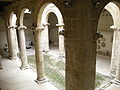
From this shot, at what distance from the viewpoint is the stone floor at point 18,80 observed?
678cm

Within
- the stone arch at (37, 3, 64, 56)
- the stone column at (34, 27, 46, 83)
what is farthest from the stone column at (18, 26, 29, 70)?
the stone arch at (37, 3, 64, 56)

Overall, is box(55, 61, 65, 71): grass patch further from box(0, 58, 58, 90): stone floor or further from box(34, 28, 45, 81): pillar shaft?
box(34, 28, 45, 81): pillar shaft

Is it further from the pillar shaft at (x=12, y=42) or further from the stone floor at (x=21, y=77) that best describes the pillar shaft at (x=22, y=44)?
the pillar shaft at (x=12, y=42)

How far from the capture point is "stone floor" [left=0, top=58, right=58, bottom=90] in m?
6.78

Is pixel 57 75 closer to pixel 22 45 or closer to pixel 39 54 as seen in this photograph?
pixel 39 54

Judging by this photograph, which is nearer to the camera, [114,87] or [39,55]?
[114,87]

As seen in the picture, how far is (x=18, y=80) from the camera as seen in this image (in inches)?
300

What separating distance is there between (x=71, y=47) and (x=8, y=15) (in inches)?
296

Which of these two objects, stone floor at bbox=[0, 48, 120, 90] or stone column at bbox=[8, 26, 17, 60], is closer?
stone floor at bbox=[0, 48, 120, 90]

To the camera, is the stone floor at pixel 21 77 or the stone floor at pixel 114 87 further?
the stone floor at pixel 21 77

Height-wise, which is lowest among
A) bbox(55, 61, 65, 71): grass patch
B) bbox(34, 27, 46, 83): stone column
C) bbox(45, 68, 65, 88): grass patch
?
bbox(45, 68, 65, 88): grass patch

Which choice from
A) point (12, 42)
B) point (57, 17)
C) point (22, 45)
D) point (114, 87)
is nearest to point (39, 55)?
point (22, 45)

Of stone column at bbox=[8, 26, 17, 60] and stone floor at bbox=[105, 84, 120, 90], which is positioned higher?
stone column at bbox=[8, 26, 17, 60]

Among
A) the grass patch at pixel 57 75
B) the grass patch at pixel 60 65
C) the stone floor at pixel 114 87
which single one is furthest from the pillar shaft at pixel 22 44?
the stone floor at pixel 114 87
